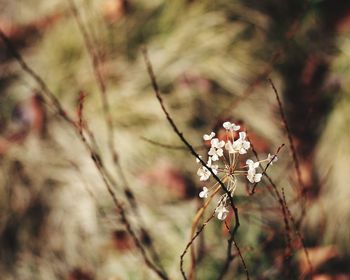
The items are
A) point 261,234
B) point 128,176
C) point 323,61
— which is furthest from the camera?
point 323,61

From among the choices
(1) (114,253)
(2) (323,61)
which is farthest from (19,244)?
(2) (323,61)

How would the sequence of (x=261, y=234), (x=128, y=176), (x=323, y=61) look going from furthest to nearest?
(x=323, y=61), (x=128, y=176), (x=261, y=234)

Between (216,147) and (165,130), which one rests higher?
(165,130)

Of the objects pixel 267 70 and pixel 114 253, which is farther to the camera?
pixel 267 70

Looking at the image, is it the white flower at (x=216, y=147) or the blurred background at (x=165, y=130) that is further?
the blurred background at (x=165, y=130)

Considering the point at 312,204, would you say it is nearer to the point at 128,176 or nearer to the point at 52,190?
the point at 128,176

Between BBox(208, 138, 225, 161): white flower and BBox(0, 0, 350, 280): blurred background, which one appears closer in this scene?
BBox(208, 138, 225, 161): white flower

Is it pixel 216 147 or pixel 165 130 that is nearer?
pixel 216 147

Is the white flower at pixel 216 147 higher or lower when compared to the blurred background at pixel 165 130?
lower
